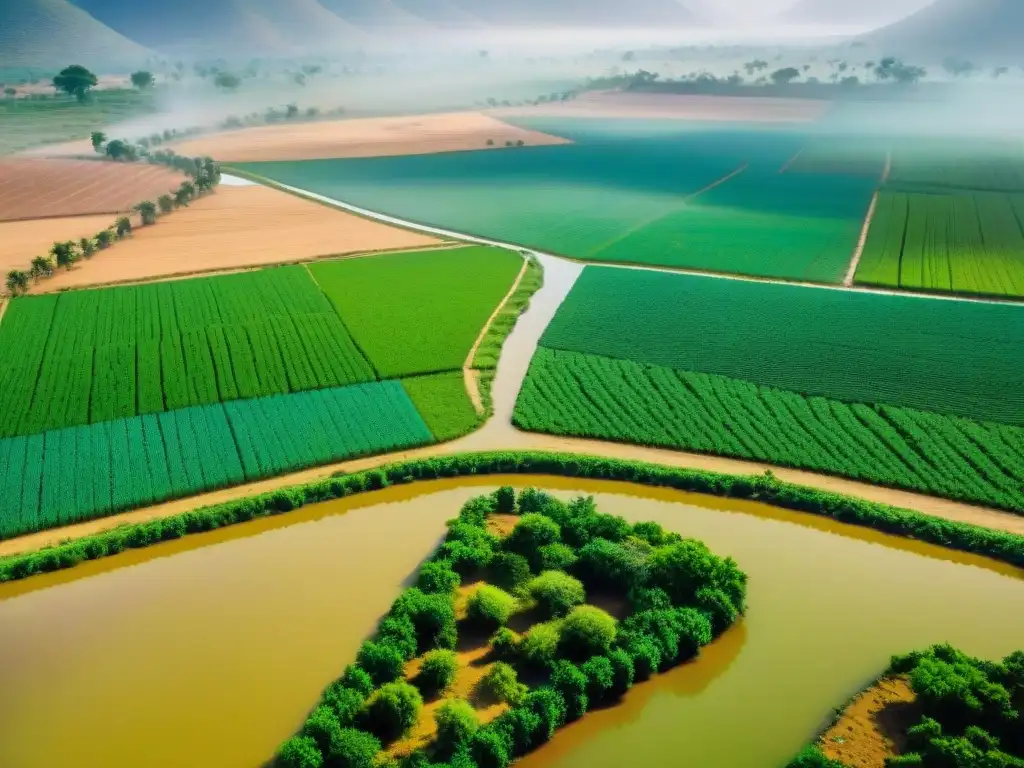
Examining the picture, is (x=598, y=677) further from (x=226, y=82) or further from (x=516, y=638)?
(x=226, y=82)

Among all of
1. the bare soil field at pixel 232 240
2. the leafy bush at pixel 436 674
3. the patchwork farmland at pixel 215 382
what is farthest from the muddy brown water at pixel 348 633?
the bare soil field at pixel 232 240

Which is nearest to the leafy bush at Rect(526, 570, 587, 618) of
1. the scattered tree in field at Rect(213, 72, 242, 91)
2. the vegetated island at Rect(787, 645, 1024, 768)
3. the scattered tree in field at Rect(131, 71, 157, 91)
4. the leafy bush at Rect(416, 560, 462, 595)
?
the leafy bush at Rect(416, 560, 462, 595)

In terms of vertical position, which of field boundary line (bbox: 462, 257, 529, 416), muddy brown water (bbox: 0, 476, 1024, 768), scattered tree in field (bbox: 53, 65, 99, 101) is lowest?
muddy brown water (bbox: 0, 476, 1024, 768)

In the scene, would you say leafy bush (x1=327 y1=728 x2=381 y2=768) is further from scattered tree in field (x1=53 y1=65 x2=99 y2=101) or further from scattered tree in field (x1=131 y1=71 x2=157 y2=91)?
scattered tree in field (x1=131 y1=71 x2=157 y2=91)

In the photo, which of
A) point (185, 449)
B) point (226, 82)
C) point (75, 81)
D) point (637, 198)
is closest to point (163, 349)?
point (185, 449)

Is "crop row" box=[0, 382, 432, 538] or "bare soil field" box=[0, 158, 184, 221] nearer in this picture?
"crop row" box=[0, 382, 432, 538]

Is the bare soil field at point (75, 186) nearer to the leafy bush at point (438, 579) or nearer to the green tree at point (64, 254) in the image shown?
the green tree at point (64, 254)
